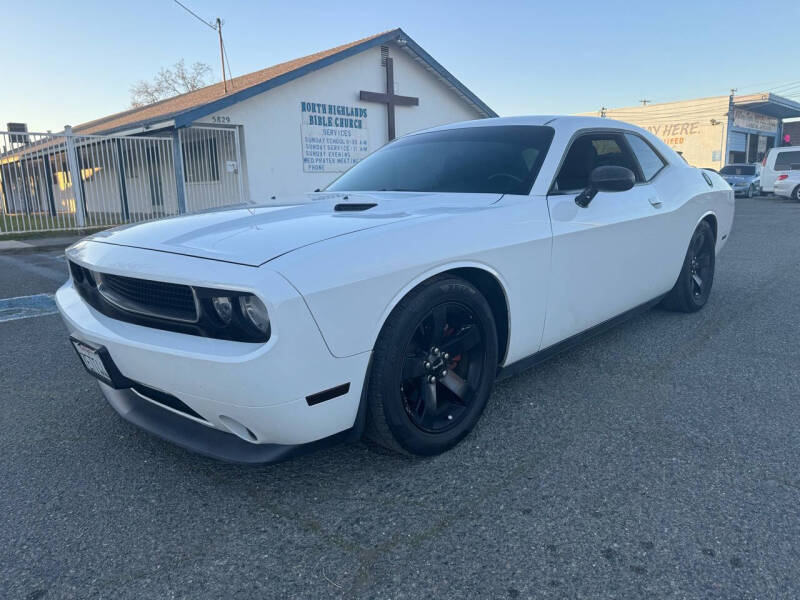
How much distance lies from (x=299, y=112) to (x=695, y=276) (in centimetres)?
1246

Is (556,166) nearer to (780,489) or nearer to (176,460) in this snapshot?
(780,489)

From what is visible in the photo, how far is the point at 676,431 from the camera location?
259 cm

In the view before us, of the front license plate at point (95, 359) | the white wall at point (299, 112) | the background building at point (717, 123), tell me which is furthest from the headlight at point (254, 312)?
the background building at point (717, 123)

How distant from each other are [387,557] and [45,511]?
126 centimetres

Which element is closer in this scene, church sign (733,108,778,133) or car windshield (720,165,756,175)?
car windshield (720,165,756,175)

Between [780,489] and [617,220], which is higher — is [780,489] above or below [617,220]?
below

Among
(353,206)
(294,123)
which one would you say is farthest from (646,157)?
(294,123)

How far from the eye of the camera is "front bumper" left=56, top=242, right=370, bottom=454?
178 centimetres

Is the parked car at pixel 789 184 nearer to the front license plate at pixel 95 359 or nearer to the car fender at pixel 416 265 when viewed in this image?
the car fender at pixel 416 265

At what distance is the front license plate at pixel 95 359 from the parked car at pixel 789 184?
23317 millimetres

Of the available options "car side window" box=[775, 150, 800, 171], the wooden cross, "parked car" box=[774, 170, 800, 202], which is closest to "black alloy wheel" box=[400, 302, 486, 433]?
the wooden cross

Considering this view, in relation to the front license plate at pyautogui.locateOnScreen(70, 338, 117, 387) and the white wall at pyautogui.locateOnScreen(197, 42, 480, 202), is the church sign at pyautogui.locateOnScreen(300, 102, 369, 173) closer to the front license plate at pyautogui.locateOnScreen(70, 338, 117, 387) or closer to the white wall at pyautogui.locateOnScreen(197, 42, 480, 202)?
the white wall at pyautogui.locateOnScreen(197, 42, 480, 202)

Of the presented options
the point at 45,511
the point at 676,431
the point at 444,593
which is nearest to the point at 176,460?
→ the point at 45,511

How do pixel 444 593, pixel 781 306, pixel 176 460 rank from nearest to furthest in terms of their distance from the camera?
pixel 444 593 → pixel 176 460 → pixel 781 306
